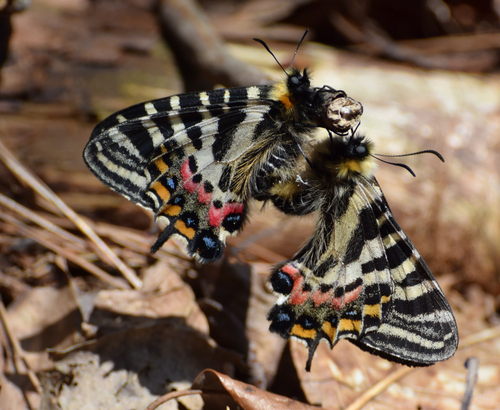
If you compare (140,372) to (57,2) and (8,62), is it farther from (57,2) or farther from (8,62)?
(57,2)

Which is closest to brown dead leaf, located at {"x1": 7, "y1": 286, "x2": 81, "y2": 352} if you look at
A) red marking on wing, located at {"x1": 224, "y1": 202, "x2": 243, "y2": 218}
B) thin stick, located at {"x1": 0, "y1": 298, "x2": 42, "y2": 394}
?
thin stick, located at {"x1": 0, "y1": 298, "x2": 42, "y2": 394}

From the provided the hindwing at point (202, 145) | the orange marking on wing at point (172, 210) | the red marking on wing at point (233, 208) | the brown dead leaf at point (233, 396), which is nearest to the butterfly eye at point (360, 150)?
the hindwing at point (202, 145)

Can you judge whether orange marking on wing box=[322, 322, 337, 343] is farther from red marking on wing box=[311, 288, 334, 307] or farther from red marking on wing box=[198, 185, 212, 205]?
red marking on wing box=[198, 185, 212, 205]

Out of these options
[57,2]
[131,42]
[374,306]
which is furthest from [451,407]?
[57,2]

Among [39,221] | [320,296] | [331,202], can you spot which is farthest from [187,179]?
[39,221]

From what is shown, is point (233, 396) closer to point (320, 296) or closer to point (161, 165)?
point (320, 296)
